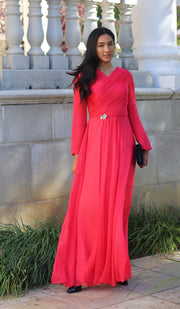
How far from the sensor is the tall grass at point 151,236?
215 inches

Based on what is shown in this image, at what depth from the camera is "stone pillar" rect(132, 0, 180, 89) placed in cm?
659

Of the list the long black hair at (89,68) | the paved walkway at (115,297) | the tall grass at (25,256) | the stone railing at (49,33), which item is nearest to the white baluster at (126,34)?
the stone railing at (49,33)

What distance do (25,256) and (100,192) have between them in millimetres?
794

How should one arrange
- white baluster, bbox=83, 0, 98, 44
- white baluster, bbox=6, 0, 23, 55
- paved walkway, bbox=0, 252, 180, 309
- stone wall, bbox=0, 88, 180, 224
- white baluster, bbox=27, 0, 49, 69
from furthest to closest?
1. white baluster, bbox=83, 0, 98, 44
2. white baluster, bbox=27, 0, 49, 69
3. white baluster, bbox=6, 0, 23, 55
4. stone wall, bbox=0, 88, 180, 224
5. paved walkway, bbox=0, 252, 180, 309

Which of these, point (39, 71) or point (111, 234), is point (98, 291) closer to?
point (111, 234)

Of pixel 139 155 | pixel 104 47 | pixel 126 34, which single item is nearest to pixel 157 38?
pixel 126 34

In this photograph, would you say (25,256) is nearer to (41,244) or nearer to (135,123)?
(41,244)

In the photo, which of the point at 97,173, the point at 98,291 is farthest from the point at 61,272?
the point at 97,173

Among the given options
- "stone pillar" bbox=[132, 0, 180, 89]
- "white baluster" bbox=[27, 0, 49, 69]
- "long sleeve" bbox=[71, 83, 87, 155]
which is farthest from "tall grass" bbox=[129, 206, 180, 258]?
"white baluster" bbox=[27, 0, 49, 69]

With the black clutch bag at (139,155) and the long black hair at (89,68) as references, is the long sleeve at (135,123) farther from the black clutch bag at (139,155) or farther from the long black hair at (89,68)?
the long black hair at (89,68)

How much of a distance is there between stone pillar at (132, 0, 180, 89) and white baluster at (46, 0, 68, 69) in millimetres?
1281

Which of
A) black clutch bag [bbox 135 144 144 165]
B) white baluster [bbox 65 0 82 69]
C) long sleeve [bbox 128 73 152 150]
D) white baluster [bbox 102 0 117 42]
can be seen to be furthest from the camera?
white baluster [bbox 102 0 117 42]

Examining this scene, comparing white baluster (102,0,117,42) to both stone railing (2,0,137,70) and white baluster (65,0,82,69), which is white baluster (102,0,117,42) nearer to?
stone railing (2,0,137,70)

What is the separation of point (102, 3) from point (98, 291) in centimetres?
310
